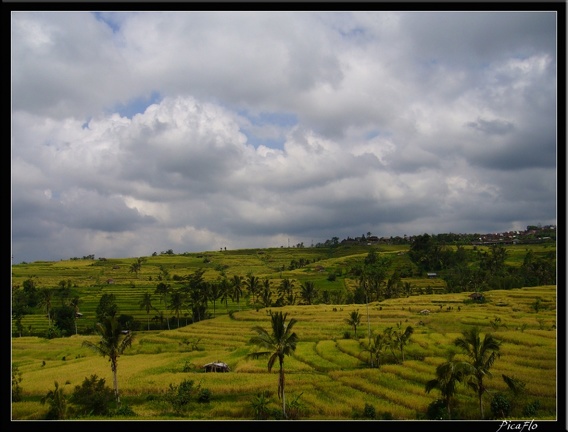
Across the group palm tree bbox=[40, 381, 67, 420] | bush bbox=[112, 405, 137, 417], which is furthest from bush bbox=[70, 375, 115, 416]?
palm tree bbox=[40, 381, 67, 420]

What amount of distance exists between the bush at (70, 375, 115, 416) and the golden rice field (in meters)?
0.87

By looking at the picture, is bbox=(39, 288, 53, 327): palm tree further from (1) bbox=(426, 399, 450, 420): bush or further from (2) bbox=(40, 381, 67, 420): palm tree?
(1) bbox=(426, 399, 450, 420): bush

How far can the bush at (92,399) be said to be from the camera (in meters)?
14.5

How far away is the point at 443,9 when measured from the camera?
832cm

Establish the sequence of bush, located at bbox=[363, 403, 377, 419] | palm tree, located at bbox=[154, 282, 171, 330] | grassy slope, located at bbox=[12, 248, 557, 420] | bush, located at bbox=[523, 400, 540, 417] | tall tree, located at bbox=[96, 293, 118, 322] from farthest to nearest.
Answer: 1. palm tree, located at bbox=[154, 282, 171, 330]
2. tall tree, located at bbox=[96, 293, 118, 322]
3. grassy slope, located at bbox=[12, 248, 557, 420]
4. bush, located at bbox=[363, 403, 377, 419]
5. bush, located at bbox=[523, 400, 540, 417]

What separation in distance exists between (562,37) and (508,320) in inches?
823

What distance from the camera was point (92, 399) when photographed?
48.5 feet

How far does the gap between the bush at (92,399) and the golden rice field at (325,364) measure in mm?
868

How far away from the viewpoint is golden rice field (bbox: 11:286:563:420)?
573 inches
